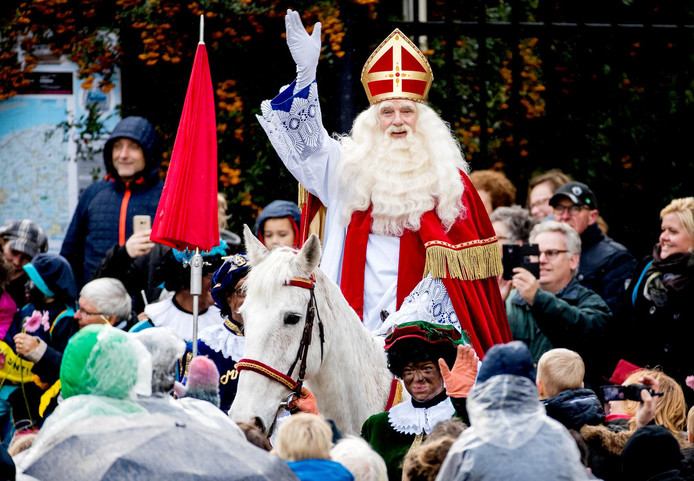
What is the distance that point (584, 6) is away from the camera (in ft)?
35.4

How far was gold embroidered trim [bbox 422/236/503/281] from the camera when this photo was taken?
6973 mm

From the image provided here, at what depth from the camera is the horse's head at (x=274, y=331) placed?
18.3ft

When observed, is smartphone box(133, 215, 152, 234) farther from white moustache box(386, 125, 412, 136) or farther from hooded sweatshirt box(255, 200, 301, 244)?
white moustache box(386, 125, 412, 136)

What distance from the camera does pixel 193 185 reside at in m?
7.06

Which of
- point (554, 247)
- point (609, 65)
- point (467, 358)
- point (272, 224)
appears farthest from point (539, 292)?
point (609, 65)

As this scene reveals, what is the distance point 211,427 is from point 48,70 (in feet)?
22.9

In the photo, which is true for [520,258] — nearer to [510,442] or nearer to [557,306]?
[557,306]

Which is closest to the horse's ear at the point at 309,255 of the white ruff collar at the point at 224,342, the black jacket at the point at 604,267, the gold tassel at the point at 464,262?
the white ruff collar at the point at 224,342

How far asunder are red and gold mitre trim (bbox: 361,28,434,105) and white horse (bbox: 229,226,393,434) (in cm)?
189

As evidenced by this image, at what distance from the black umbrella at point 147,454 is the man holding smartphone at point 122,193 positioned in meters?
5.45

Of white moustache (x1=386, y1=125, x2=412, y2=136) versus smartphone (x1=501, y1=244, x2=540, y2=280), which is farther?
smartphone (x1=501, y1=244, x2=540, y2=280)

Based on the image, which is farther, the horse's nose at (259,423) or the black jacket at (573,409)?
the black jacket at (573,409)

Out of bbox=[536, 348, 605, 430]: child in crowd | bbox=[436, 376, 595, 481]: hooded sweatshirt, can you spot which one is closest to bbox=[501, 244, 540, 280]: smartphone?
bbox=[536, 348, 605, 430]: child in crowd

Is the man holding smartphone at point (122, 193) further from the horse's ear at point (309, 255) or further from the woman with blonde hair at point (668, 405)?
the woman with blonde hair at point (668, 405)
